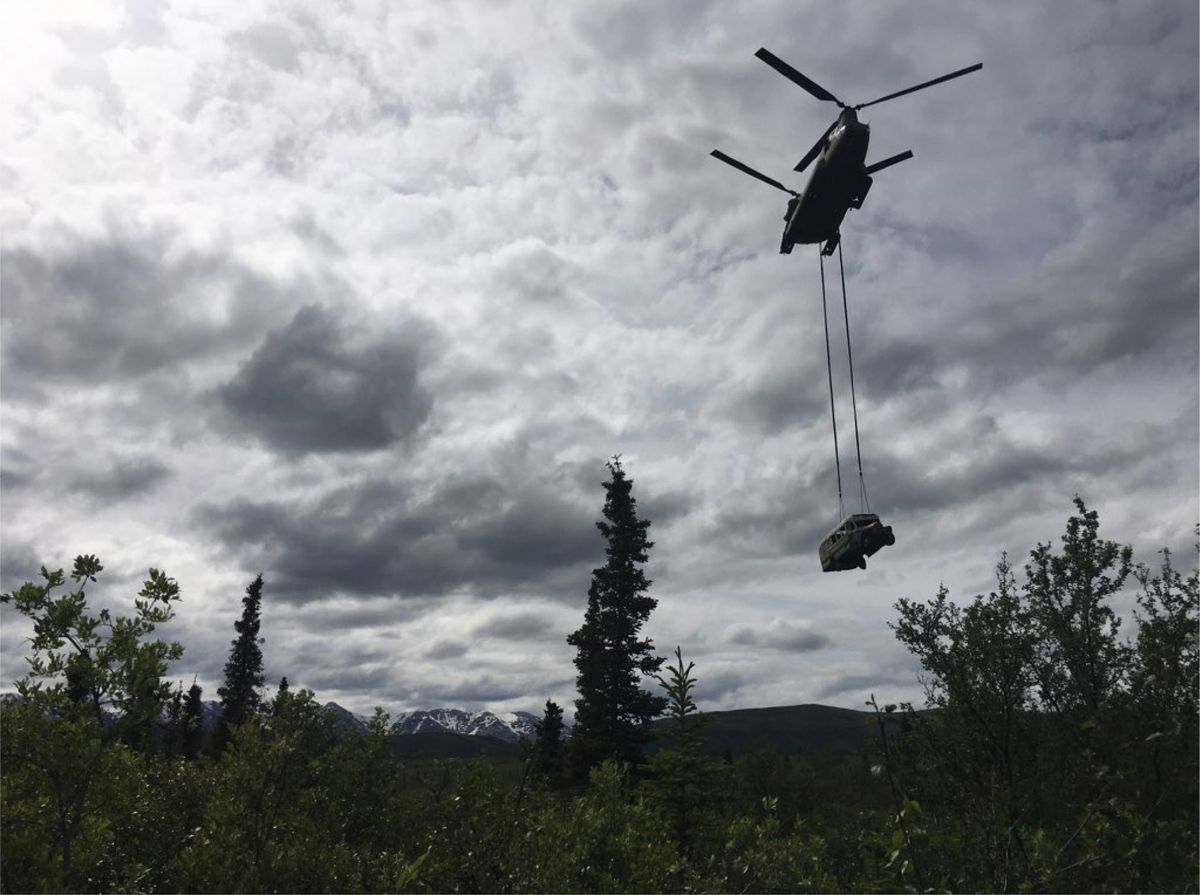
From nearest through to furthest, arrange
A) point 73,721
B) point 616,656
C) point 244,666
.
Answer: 1. point 73,721
2. point 616,656
3. point 244,666

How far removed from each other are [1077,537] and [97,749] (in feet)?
116

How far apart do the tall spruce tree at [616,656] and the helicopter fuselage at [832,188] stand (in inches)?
999

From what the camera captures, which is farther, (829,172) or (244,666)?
(244,666)

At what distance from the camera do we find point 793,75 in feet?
48.2

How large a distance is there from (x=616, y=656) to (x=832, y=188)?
2754cm

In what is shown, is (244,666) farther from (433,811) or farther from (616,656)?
(433,811)

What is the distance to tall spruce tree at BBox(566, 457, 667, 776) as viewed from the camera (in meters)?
37.5

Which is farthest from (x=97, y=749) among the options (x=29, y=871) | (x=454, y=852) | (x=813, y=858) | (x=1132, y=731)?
(x=1132, y=731)

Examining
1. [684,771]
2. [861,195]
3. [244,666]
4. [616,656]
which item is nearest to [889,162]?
[861,195]

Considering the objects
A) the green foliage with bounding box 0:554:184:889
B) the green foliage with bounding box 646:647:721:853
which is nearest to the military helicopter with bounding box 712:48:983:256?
the green foliage with bounding box 646:647:721:853

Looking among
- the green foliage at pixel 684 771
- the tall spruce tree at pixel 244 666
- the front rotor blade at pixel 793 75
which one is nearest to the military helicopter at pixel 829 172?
the front rotor blade at pixel 793 75

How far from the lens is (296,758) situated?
8.41 meters

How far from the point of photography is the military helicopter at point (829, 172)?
15086mm

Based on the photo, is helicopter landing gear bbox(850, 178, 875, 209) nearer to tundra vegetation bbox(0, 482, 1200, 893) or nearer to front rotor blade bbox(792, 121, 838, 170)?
front rotor blade bbox(792, 121, 838, 170)
